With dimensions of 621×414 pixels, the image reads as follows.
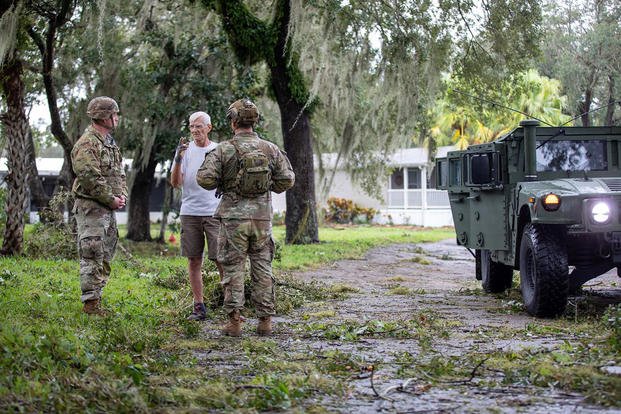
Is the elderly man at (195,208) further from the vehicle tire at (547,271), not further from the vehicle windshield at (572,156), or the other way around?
the vehicle windshield at (572,156)

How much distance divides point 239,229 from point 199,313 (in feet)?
4.71

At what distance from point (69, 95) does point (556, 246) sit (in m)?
16.2

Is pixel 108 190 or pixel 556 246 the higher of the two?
pixel 108 190

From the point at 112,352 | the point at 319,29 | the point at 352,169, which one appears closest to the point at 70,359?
the point at 112,352

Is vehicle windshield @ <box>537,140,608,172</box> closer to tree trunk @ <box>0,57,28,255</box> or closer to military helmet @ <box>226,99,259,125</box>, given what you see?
military helmet @ <box>226,99,259,125</box>

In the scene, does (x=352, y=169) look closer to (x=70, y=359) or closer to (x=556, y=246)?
(x=556, y=246)

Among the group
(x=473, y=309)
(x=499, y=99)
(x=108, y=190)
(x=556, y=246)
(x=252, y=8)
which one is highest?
(x=252, y=8)

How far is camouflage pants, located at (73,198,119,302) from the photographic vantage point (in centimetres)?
854

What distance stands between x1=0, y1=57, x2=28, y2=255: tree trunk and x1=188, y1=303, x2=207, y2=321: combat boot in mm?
7629

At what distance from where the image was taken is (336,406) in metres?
5.25

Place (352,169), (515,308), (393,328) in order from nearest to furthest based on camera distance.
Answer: (393,328)
(515,308)
(352,169)

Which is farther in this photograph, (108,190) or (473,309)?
(473,309)

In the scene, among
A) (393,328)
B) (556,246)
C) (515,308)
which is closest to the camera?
(393,328)

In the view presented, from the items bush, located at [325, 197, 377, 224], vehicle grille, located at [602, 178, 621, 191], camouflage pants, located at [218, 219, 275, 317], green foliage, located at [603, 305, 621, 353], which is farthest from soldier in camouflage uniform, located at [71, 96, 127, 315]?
bush, located at [325, 197, 377, 224]
